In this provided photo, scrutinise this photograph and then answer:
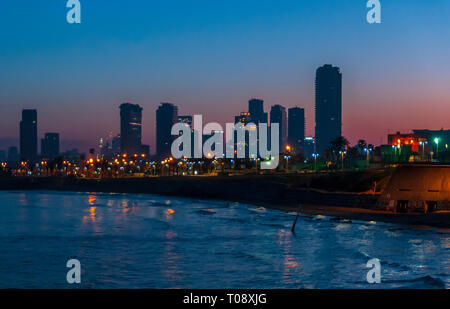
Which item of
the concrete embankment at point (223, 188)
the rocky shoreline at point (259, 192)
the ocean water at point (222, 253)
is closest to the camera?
the ocean water at point (222, 253)

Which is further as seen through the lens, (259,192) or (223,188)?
(223,188)

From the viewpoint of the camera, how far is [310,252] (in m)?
33.6

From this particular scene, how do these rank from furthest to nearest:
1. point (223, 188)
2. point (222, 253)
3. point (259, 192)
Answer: point (223, 188), point (259, 192), point (222, 253)

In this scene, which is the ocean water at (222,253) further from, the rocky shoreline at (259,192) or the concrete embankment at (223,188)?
the concrete embankment at (223,188)

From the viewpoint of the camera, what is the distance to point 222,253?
110 ft

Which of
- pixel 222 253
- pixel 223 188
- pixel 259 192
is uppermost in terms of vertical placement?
pixel 222 253

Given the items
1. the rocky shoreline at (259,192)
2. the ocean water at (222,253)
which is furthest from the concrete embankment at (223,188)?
the ocean water at (222,253)

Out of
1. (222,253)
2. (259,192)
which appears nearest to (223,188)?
(259,192)

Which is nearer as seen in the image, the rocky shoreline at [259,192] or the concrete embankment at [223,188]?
the rocky shoreline at [259,192]

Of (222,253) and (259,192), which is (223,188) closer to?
(259,192)

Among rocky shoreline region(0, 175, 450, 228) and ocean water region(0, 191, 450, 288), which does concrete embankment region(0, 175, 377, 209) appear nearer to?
rocky shoreline region(0, 175, 450, 228)

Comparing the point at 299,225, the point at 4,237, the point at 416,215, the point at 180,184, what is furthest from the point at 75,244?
the point at 180,184

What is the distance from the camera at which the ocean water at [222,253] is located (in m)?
25.2
